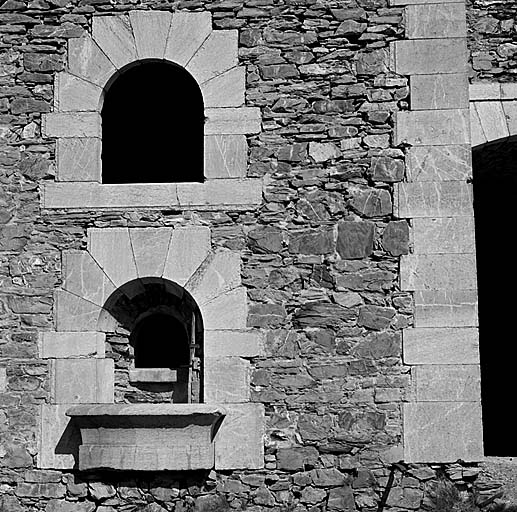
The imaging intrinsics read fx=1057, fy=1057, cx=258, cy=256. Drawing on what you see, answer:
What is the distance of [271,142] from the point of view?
7.73 m

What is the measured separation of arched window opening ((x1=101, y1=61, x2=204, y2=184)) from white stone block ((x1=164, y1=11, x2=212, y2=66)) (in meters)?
1.46

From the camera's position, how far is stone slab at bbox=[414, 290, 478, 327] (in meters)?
7.47

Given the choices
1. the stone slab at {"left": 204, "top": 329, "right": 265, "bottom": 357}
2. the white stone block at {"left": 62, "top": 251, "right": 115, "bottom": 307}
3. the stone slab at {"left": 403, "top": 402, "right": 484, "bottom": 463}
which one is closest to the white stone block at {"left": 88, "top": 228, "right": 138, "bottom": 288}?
the white stone block at {"left": 62, "top": 251, "right": 115, "bottom": 307}

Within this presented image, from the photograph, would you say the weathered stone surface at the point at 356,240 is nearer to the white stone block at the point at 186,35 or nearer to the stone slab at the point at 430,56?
the stone slab at the point at 430,56

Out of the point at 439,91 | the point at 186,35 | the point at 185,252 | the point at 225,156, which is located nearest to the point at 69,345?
the point at 185,252

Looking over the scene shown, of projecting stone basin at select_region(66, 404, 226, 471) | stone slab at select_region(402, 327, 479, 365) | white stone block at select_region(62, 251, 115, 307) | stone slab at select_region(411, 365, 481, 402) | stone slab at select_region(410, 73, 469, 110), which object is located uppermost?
stone slab at select_region(410, 73, 469, 110)

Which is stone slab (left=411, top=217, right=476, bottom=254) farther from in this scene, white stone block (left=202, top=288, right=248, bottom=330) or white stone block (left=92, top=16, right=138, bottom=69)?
white stone block (left=92, top=16, right=138, bottom=69)

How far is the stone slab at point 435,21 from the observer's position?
7758 millimetres

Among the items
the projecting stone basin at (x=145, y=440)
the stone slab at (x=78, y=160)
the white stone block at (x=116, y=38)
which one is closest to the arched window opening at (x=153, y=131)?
the white stone block at (x=116, y=38)

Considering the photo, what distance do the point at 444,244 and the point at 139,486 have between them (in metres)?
2.77

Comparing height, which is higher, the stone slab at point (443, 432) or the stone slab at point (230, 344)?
the stone slab at point (230, 344)

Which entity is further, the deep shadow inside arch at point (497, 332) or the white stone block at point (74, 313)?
the deep shadow inside arch at point (497, 332)

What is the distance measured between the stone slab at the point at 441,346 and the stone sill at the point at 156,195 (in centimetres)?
150

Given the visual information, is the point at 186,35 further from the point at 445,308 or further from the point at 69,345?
A: the point at 445,308
